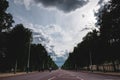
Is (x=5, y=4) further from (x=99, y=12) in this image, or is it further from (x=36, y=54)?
(x=36, y=54)

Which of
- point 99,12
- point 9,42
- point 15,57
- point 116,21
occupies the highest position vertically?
point 99,12

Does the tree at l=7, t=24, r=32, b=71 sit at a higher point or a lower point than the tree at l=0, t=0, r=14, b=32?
lower

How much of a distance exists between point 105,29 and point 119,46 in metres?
6.63

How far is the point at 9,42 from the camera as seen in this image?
6819 centimetres

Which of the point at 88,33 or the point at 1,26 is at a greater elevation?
the point at 88,33

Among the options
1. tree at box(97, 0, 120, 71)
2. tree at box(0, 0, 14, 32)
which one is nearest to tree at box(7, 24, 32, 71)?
tree at box(0, 0, 14, 32)

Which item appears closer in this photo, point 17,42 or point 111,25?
point 111,25

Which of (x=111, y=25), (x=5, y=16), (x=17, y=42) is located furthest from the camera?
(x=17, y=42)

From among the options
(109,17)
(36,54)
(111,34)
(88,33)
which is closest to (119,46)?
(111,34)

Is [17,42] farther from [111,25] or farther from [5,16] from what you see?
[111,25]

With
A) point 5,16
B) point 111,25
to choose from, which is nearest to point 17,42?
point 5,16

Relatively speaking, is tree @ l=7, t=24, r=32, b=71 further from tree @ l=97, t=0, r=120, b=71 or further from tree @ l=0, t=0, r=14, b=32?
tree @ l=97, t=0, r=120, b=71

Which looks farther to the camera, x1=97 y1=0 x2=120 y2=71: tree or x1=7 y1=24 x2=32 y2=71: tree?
x1=7 y1=24 x2=32 y2=71: tree

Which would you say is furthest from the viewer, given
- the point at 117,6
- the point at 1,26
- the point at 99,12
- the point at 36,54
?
the point at 36,54
